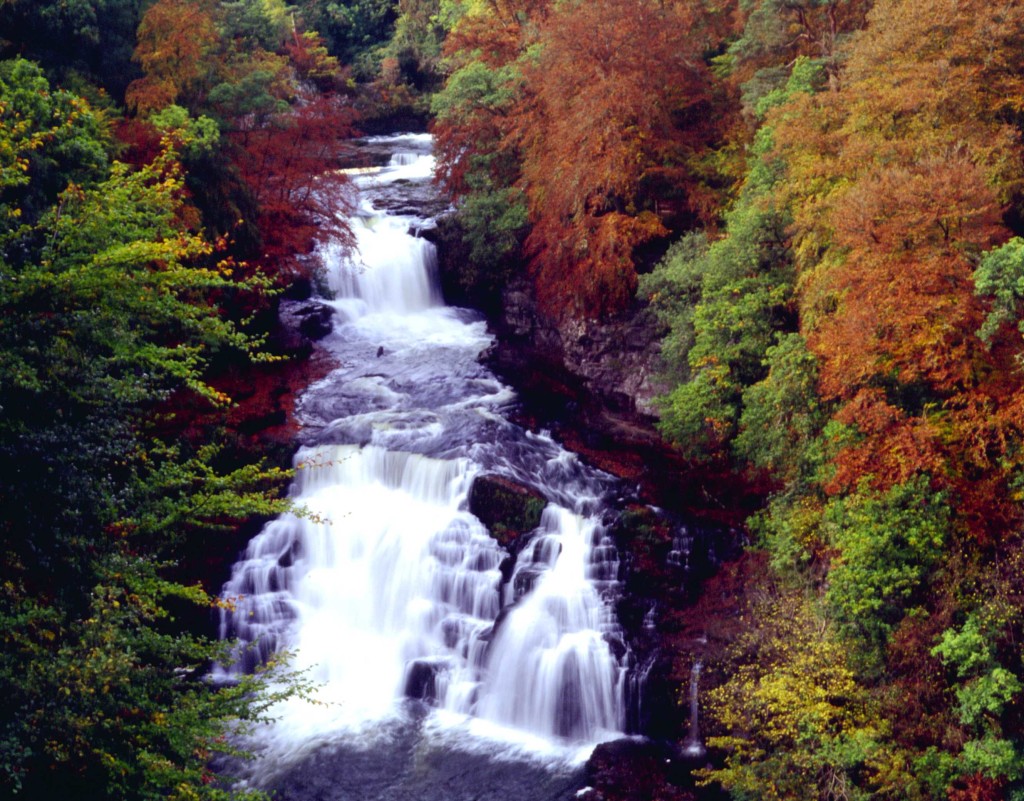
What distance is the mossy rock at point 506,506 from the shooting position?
708 inches

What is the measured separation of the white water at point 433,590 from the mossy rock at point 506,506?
230 millimetres

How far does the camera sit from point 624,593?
16719 millimetres

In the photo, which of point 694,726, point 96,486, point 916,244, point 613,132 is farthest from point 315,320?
point 916,244

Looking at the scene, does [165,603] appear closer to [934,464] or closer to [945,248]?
[934,464]

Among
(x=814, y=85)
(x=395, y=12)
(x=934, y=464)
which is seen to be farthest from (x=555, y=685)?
(x=395, y=12)

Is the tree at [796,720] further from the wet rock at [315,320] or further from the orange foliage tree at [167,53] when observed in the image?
the orange foliage tree at [167,53]

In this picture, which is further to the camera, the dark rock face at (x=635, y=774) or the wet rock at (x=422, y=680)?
the wet rock at (x=422, y=680)

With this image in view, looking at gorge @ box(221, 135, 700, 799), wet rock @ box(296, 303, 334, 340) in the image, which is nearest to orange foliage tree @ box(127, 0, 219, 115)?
wet rock @ box(296, 303, 334, 340)

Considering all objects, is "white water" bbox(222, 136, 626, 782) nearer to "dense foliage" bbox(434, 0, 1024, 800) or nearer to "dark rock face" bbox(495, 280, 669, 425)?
"dark rock face" bbox(495, 280, 669, 425)

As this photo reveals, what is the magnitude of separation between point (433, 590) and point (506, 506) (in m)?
2.26

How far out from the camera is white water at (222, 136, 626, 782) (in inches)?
620

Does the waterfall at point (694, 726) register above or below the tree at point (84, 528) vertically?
below

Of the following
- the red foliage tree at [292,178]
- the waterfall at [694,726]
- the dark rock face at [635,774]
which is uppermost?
the red foliage tree at [292,178]

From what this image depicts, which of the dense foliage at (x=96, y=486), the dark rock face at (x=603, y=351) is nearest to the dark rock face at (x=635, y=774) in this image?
the dense foliage at (x=96, y=486)
